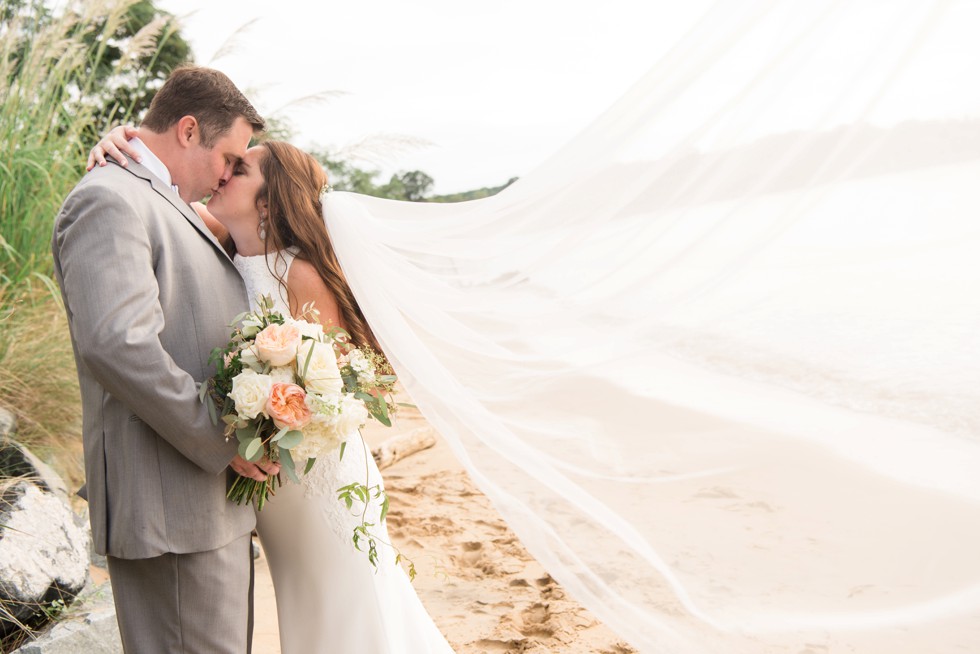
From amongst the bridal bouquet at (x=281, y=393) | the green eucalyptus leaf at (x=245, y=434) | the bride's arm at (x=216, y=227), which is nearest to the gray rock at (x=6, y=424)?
the bride's arm at (x=216, y=227)

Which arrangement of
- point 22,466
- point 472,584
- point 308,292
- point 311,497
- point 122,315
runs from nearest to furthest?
1. point 122,315
2. point 311,497
3. point 308,292
4. point 22,466
5. point 472,584

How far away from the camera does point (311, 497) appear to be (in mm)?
2609

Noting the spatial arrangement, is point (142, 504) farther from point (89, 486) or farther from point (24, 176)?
point (24, 176)

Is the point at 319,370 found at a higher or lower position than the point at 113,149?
lower

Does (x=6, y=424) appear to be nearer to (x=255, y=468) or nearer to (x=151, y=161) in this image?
(x=151, y=161)

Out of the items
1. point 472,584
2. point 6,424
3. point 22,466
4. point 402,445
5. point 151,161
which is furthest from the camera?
point 402,445

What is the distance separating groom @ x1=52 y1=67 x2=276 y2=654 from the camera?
1.91 meters

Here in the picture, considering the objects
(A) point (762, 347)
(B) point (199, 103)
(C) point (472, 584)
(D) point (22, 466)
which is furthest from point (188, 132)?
(C) point (472, 584)

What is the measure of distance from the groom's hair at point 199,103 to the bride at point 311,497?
0.46 m

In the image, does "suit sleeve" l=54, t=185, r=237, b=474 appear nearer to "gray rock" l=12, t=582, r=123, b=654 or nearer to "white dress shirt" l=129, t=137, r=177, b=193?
"white dress shirt" l=129, t=137, r=177, b=193

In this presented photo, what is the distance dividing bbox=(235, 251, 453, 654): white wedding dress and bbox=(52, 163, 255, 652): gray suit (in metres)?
0.33

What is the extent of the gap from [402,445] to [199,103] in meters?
4.45

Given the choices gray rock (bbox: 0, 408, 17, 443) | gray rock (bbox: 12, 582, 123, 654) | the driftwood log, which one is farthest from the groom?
the driftwood log

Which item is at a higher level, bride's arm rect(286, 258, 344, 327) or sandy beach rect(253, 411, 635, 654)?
bride's arm rect(286, 258, 344, 327)
